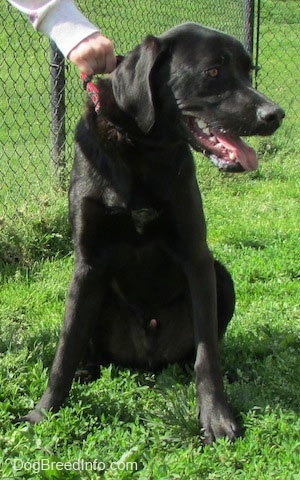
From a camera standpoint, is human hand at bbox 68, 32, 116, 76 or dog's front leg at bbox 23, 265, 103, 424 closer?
human hand at bbox 68, 32, 116, 76

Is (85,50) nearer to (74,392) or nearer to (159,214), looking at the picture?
(159,214)

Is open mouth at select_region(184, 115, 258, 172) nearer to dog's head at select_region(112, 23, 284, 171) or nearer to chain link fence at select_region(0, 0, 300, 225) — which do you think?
dog's head at select_region(112, 23, 284, 171)

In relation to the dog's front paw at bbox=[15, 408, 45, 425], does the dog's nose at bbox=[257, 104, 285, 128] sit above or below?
above


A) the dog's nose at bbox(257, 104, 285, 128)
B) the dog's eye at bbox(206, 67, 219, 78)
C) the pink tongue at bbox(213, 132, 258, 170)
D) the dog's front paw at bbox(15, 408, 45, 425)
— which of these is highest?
the dog's eye at bbox(206, 67, 219, 78)

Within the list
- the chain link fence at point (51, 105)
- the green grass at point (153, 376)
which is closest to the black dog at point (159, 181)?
the green grass at point (153, 376)

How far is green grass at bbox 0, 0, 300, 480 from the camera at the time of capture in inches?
92.4

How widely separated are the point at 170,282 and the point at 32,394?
0.69 metres

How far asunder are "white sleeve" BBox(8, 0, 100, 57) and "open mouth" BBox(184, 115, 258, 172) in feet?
1.53

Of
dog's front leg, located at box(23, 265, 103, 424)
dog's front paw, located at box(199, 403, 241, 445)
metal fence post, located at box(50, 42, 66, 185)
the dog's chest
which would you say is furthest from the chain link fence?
dog's front paw, located at box(199, 403, 241, 445)

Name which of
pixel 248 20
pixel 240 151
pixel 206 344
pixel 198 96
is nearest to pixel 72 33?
pixel 198 96

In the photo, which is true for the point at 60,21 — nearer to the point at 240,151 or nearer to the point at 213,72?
the point at 213,72

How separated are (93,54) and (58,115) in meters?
2.70

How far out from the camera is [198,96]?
8.26ft

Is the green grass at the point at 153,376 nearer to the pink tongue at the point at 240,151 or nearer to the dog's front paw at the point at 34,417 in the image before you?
the dog's front paw at the point at 34,417
